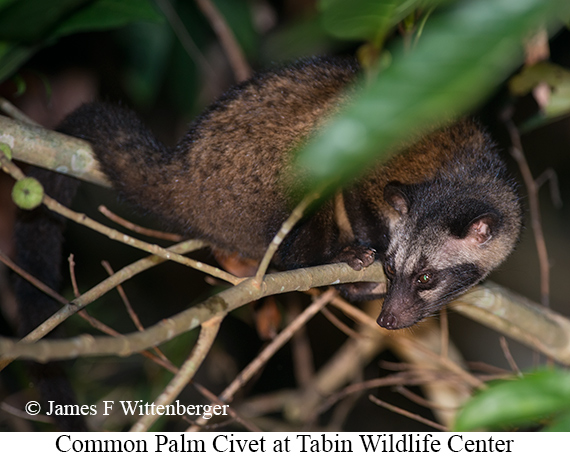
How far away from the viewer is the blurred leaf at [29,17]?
2.96 meters

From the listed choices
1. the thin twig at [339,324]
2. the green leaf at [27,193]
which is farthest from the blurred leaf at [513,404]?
the thin twig at [339,324]

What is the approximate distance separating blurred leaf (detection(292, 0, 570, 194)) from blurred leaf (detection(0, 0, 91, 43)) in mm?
2560

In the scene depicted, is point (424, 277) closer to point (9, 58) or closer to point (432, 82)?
point (432, 82)

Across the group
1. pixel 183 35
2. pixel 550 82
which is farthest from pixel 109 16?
pixel 550 82

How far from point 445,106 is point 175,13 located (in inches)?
168

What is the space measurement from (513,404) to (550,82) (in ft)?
9.74

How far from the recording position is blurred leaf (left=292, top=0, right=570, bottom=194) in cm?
91

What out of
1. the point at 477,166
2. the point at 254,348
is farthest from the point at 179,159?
the point at 254,348

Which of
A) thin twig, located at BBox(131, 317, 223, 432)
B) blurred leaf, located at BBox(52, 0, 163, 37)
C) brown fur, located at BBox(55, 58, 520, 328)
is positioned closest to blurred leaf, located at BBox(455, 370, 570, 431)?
thin twig, located at BBox(131, 317, 223, 432)

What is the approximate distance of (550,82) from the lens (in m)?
3.54

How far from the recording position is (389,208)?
134 inches

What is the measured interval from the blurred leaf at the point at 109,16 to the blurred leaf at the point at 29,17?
0.93ft

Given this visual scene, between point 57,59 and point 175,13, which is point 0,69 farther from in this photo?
point 175,13

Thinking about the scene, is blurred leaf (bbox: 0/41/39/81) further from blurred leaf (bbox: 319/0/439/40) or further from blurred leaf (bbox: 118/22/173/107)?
blurred leaf (bbox: 319/0/439/40)
